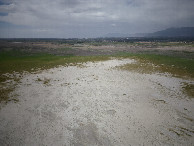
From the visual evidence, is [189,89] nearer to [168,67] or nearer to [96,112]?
[168,67]

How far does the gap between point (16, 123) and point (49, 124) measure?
109 inches

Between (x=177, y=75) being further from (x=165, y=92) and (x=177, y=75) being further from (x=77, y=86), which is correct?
(x=77, y=86)

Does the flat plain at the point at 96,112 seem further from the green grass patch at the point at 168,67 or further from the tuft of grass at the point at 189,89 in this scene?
the green grass patch at the point at 168,67

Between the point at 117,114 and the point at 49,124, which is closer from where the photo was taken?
the point at 49,124

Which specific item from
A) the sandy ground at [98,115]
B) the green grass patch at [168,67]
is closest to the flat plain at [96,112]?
the sandy ground at [98,115]

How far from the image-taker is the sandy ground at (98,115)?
9070 millimetres

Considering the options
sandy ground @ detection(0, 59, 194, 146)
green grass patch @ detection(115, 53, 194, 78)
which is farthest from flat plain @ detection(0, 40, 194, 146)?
green grass patch @ detection(115, 53, 194, 78)

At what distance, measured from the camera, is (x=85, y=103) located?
13.8 metres

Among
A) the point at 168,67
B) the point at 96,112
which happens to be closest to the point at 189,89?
the point at 168,67

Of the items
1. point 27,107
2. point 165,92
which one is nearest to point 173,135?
point 165,92

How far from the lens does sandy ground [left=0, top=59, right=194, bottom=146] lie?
9.07 metres

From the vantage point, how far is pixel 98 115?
1172 cm

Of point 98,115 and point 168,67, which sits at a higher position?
point 168,67

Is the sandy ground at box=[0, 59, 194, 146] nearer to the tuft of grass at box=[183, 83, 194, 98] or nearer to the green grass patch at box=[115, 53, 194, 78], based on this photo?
the tuft of grass at box=[183, 83, 194, 98]
